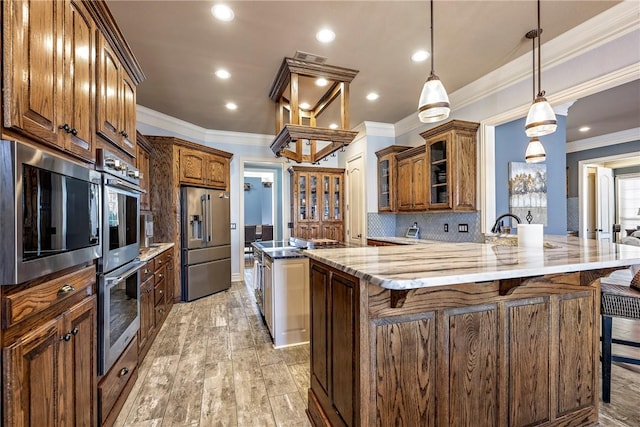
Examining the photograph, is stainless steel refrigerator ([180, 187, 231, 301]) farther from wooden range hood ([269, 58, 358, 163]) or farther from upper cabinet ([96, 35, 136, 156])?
upper cabinet ([96, 35, 136, 156])

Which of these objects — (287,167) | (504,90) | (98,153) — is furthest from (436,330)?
(287,167)

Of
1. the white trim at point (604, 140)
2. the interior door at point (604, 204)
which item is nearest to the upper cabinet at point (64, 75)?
the white trim at point (604, 140)

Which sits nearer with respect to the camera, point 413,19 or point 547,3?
point 547,3

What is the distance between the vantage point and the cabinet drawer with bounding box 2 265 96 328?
95cm

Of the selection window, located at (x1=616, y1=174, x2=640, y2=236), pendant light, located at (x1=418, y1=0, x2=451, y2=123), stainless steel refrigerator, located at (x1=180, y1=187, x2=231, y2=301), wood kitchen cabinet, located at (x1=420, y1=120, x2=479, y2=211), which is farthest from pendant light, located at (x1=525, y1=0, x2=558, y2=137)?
window, located at (x1=616, y1=174, x2=640, y2=236)

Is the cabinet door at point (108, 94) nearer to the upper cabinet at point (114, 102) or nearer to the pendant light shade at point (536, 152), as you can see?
the upper cabinet at point (114, 102)

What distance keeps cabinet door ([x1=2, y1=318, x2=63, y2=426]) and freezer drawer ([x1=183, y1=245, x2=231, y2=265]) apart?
3.29 meters

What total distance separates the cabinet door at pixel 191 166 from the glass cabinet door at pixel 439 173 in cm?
344

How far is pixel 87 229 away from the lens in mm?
1441

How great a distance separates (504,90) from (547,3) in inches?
46.0

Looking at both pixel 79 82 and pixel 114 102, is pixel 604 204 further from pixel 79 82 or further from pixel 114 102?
pixel 79 82

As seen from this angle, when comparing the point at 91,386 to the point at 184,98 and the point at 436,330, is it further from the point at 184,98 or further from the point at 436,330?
the point at 184,98

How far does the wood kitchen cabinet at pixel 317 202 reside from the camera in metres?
5.96

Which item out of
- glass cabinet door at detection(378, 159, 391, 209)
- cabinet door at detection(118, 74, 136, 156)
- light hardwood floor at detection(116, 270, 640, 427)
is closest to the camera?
light hardwood floor at detection(116, 270, 640, 427)
